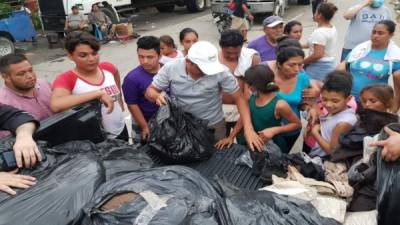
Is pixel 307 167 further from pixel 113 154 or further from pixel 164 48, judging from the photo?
pixel 164 48

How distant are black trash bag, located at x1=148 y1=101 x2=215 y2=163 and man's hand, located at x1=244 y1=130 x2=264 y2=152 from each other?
0.84 ft

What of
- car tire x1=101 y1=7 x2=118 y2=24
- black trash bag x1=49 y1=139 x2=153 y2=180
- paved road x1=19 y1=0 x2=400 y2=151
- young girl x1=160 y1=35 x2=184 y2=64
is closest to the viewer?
black trash bag x1=49 y1=139 x2=153 y2=180

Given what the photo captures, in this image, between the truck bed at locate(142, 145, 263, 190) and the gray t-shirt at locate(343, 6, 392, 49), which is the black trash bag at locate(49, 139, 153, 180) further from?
the gray t-shirt at locate(343, 6, 392, 49)

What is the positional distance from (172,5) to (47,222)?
1589cm

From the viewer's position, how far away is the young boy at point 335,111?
2.38 m

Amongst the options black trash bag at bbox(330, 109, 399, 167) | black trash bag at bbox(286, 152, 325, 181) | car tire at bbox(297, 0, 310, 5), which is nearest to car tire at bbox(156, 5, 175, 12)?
car tire at bbox(297, 0, 310, 5)

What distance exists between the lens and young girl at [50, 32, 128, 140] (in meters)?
2.34

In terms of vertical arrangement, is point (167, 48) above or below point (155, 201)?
above

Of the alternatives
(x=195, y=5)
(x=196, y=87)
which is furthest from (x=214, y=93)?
(x=195, y=5)

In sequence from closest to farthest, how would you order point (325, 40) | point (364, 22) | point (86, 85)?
point (86, 85) < point (325, 40) < point (364, 22)

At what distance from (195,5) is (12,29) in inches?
320

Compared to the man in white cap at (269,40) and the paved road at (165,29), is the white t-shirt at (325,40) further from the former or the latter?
the paved road at (165,29)

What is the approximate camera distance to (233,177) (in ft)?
6.59

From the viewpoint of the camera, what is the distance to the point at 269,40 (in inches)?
158
